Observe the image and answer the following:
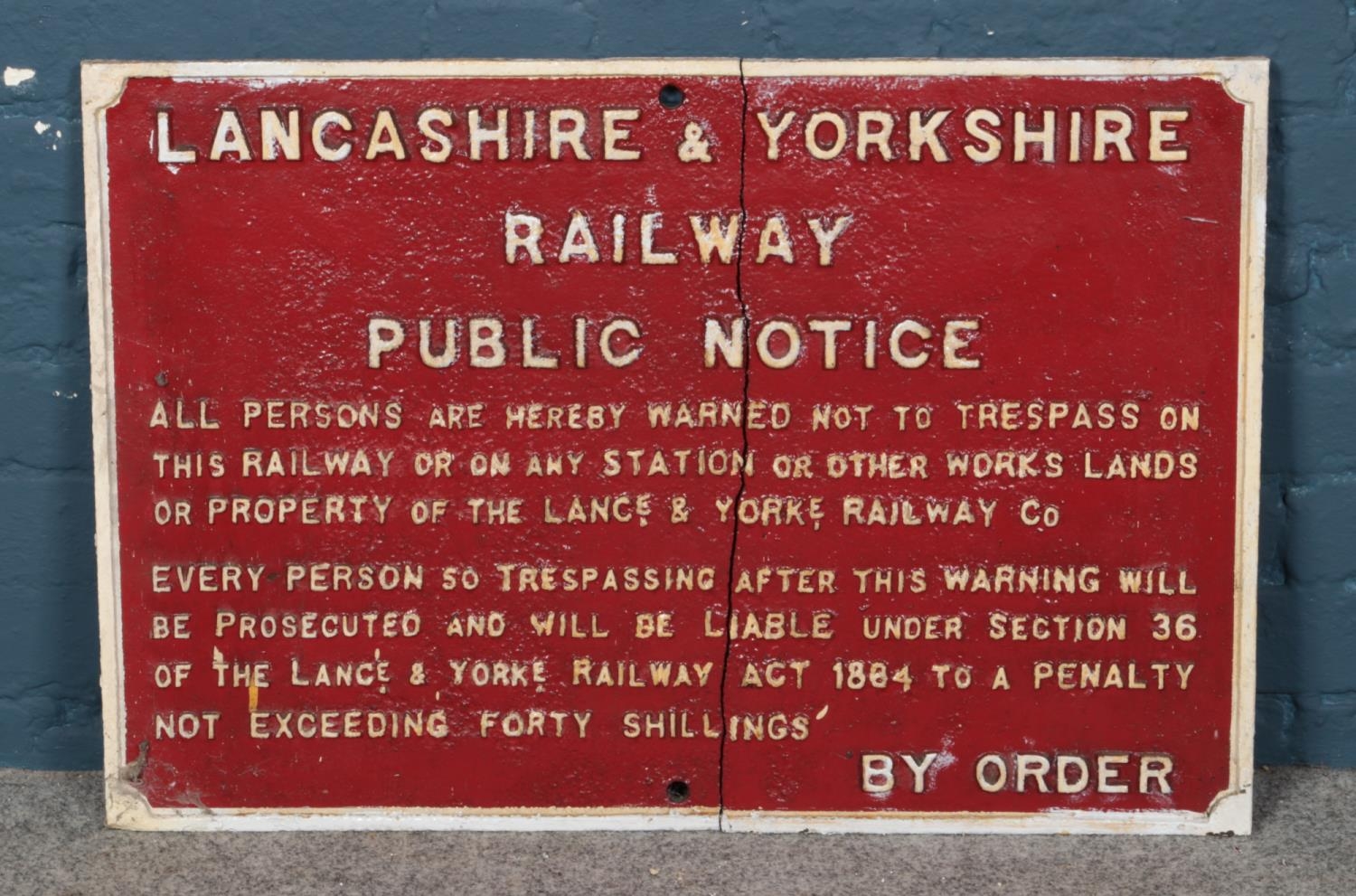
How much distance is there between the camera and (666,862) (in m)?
2.39

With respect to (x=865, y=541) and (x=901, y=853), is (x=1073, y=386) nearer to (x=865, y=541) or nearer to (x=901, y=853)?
(x=865, y=541)

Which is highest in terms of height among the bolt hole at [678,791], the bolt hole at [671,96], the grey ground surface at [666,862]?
the bolt hole at [671,96]

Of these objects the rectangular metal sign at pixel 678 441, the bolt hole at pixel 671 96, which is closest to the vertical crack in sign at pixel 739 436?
the rectangular metal sign at pixel 678 441

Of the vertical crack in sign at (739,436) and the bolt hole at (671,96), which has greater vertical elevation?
the bolt hole at (671,96)

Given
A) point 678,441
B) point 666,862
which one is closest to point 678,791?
point 666,862

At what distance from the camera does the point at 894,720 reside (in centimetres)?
248

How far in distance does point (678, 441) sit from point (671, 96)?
616 millimetres

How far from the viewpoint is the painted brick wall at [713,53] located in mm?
2463

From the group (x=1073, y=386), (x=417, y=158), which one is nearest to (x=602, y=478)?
(x=417, y=158)

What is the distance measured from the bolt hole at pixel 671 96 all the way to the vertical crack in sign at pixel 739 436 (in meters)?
0.11

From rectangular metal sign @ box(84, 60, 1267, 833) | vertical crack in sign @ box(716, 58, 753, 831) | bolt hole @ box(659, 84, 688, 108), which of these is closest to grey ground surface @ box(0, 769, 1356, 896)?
rectangular metal sign @ box(84, 60, 1267, 833)

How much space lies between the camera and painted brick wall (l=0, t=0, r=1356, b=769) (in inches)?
97.0

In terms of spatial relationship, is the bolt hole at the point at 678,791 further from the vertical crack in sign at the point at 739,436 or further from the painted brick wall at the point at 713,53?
the painted brick wall at the point at 713,53

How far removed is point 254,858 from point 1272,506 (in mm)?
2000
